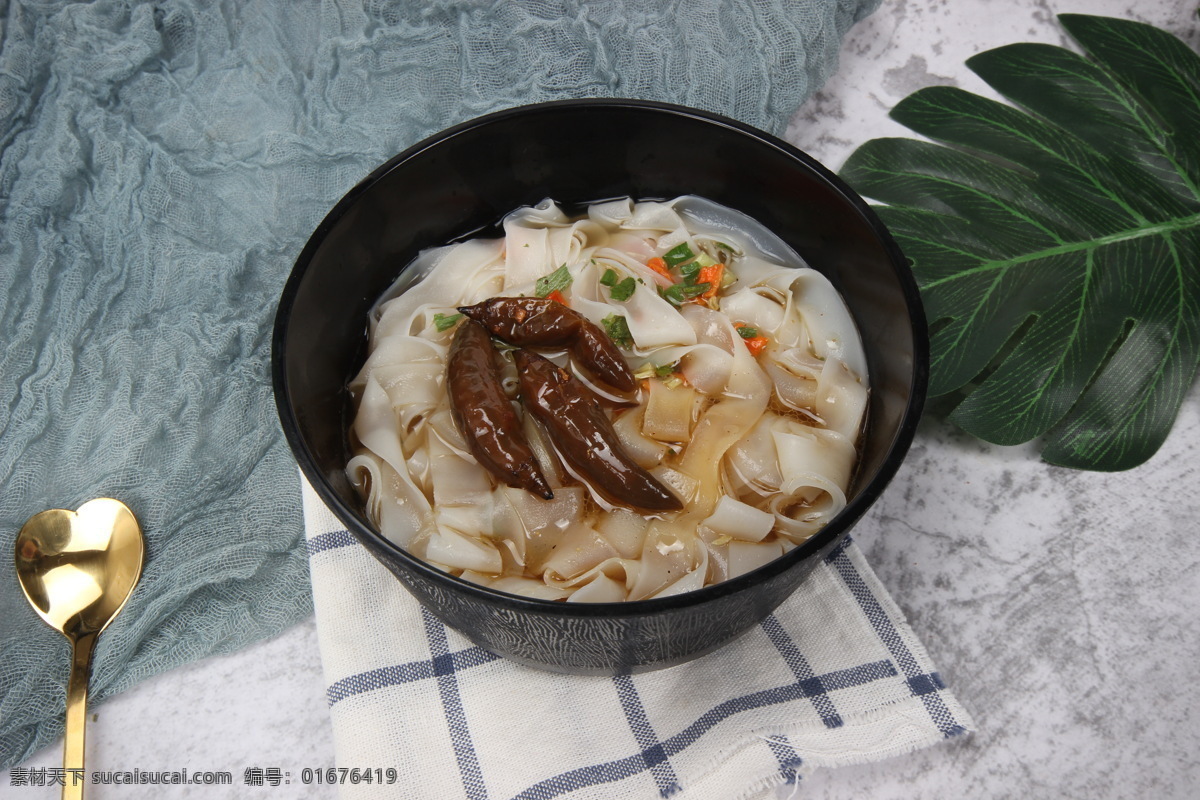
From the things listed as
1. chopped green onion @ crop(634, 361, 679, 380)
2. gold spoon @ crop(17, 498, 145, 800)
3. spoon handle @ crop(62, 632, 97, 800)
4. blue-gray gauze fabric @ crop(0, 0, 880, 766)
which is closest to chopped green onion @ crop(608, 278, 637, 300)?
chopped green onion @ crop(634, 361, 679, 380)

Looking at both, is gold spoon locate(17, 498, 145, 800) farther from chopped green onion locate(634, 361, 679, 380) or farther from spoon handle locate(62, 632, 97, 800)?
chopped green onion locate(634, 361, 679, 380)

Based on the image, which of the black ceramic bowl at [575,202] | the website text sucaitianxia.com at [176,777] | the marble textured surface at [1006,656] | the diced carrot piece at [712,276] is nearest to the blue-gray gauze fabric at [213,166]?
the marble textured surface at [1006,656]

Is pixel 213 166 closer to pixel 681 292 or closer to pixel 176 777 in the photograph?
pixel 681 292

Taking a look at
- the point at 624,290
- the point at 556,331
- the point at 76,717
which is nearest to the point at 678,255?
the point at 624,290

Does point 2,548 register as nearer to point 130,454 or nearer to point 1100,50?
point 130,454

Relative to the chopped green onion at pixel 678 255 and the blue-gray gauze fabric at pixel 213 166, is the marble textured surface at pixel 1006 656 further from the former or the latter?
the chopped green onion at pixel 678 255

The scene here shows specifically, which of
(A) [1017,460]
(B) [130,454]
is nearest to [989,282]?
(A) [1017,460]

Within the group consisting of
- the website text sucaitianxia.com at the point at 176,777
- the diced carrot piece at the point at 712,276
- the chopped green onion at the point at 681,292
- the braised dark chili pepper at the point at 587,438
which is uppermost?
the diced carrot piece at the point at 712,276
